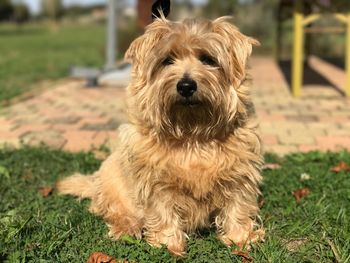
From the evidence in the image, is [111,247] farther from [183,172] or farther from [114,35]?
[114,35]

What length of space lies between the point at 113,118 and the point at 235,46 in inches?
138

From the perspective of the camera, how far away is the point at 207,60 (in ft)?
9.27

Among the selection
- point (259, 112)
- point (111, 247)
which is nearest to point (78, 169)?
point (111, 247)

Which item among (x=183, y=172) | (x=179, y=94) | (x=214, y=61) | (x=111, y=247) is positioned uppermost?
(x=214, y=61)

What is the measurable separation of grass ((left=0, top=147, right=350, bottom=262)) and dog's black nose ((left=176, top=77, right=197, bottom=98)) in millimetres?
914

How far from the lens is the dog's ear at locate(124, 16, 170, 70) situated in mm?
2842

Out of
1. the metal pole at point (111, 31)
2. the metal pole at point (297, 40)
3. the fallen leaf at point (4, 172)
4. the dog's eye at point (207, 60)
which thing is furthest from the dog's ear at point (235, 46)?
the metal pole at point (111, 31)

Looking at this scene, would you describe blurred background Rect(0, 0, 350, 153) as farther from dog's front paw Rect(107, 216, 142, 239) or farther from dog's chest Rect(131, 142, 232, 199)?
dog's front paw Rect(107, 216, 142, 239)

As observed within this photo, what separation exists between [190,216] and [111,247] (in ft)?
1.65

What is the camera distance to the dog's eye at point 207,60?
9.20 ft

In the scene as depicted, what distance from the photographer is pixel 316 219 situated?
10.5 feet

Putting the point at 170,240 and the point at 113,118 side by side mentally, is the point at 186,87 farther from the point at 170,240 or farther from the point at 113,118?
the point at 113,118

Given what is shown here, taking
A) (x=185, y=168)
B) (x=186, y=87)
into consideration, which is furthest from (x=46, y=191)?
(x=186, y=87)

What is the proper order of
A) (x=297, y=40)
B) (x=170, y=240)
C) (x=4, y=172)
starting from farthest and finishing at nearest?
(x=297, y=40)
(x=4, y=172)
(x=170, y=240)
